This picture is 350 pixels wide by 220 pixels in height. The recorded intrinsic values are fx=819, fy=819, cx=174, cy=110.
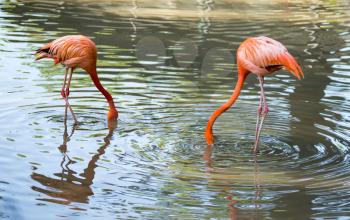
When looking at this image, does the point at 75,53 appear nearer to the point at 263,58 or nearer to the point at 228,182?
the point at 263,58

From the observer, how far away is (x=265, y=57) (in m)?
7.39

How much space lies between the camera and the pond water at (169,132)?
6.16 metres

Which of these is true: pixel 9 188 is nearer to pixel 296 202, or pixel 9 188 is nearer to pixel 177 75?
pixel 296 202

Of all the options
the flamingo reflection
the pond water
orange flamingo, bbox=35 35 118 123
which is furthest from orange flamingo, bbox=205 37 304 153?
orange flamingo, bbox=35 35 118 123

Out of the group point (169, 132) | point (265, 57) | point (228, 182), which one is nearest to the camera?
point (228, 182)

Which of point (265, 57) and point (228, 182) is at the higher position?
point (265, 57)

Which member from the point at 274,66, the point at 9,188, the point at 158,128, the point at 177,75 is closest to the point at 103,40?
the point at 177,75

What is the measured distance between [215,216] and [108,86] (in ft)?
15.1

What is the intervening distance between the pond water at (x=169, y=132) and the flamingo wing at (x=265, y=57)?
0.78 metres

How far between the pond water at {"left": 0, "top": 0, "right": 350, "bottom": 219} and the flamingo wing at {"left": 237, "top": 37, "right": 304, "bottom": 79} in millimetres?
776

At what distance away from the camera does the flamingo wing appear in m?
7.29

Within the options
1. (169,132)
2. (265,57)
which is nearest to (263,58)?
(265,57)

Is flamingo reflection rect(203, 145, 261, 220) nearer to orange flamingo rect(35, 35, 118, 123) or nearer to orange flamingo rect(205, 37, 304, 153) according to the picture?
orange flamingo rect(205, 37, 304, 153)

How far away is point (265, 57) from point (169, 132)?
4.42ft
